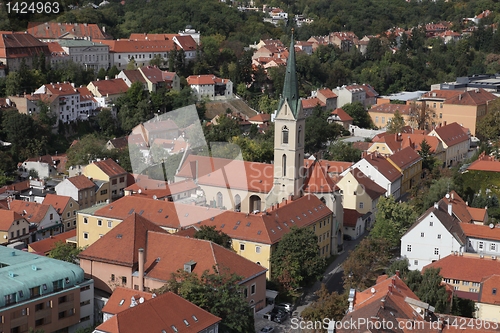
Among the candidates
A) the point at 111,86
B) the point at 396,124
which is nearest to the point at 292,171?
the point at 396,124

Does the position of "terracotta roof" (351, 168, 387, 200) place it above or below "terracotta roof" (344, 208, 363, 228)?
above

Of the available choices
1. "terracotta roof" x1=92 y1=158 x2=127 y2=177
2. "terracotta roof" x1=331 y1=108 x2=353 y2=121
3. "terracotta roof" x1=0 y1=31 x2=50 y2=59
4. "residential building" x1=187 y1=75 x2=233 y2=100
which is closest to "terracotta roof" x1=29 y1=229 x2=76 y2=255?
"terracotta roof" x1=92 y1=158 x2=127 y2=177

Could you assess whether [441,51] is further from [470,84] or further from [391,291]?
[391,291]

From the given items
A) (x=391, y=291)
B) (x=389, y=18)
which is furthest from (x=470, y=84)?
(x=391, y=291)

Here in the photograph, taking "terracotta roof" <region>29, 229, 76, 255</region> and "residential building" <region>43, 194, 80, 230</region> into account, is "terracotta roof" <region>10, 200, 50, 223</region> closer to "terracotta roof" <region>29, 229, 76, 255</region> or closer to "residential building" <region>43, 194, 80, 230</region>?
"residential building" <region>43, 194, 80, 230</region>

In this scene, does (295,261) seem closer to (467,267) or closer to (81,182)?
(467,267)

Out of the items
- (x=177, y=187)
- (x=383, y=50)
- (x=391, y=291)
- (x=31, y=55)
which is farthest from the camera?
(x=383, y=50)

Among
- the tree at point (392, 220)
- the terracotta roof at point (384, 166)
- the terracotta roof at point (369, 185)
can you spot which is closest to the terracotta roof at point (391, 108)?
the terracotta roof at point (384, 166)

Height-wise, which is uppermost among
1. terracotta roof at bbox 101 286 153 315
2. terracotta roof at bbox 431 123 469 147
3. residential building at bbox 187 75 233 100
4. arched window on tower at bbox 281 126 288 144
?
arched window on tower at bbox 281 126 288 144
